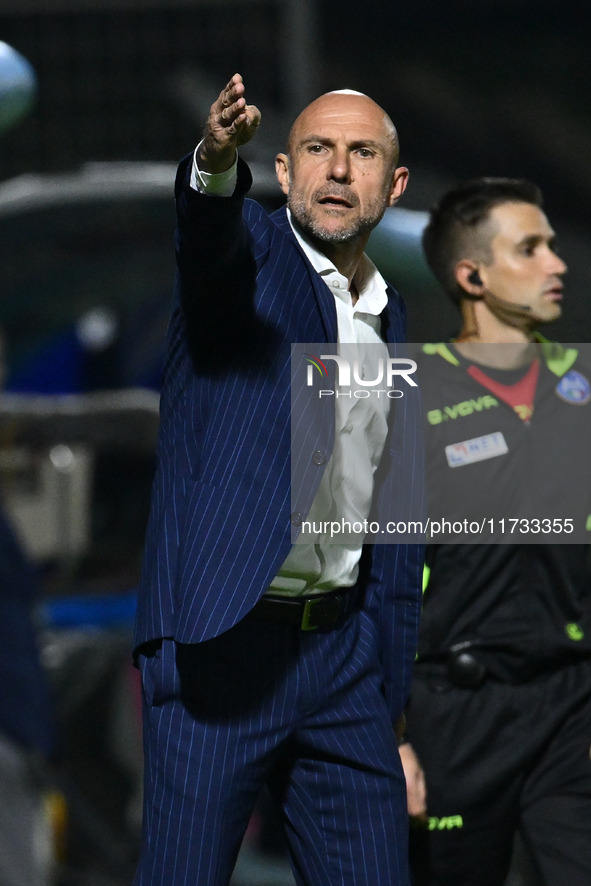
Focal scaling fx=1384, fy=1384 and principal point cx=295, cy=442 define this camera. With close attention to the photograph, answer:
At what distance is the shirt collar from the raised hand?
325 millimetres

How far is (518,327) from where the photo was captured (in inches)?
106

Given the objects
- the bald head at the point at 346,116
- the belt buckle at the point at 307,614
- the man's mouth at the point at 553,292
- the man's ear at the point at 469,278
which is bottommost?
the belt buckle at the point at 307,614

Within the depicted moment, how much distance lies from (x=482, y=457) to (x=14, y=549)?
1.61 m

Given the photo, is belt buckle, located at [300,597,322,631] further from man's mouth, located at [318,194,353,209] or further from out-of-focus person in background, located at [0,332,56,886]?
out-of-focus person in background, located at [0,332,56,886]

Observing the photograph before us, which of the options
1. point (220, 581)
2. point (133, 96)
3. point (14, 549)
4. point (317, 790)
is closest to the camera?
point (220, 581)

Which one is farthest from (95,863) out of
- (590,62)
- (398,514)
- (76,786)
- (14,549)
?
(590,62)

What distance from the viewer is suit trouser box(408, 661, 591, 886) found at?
2533 millimetres

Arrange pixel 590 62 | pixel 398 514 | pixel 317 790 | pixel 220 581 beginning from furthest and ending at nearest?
pixel 590 62 → pixel 398 514 → pixel 317 790 → pixel 220 581

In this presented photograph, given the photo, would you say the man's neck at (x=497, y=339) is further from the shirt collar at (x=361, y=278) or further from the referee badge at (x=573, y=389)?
the shirt collar at (x=361, y=278)

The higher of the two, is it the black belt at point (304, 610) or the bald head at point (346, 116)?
the bald head at point (346, 116)

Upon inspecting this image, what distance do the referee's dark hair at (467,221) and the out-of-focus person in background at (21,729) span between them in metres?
1.50

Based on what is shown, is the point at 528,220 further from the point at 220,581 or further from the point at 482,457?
the point at 220,581

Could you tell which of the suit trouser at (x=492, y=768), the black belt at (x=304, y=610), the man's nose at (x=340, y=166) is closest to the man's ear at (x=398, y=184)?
the man's nose at (x=340, y=166)

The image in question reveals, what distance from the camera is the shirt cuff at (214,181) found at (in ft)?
5.99
